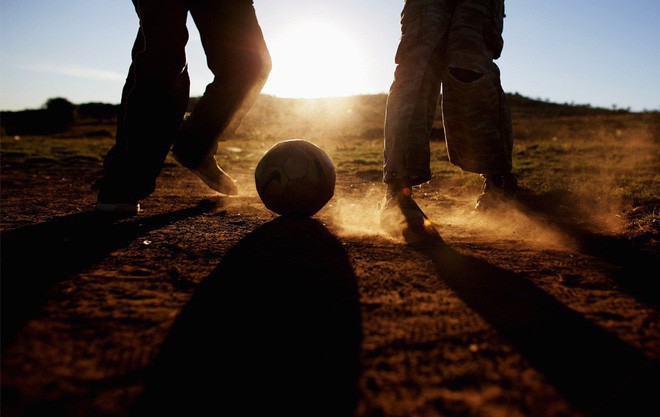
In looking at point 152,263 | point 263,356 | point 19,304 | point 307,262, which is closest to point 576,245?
point 307,262

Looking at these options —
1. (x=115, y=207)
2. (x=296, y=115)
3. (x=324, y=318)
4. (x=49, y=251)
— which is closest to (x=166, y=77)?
(x=115, y=207)

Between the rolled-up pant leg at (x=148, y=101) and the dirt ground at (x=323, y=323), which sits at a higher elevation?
the rolled-up pant leg at (x=148, y=101)

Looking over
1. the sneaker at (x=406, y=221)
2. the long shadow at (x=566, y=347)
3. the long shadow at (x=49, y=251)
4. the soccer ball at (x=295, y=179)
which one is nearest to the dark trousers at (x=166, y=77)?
A: the long shadow at (x=49, y=251)

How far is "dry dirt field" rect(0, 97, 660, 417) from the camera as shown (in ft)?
2.91

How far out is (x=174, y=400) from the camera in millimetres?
872

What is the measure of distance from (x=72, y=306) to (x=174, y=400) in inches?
25.7

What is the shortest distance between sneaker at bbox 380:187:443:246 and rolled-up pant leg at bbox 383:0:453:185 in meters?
0.15

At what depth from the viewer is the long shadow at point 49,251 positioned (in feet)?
4.24

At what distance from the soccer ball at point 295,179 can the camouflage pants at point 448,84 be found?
0.44 m

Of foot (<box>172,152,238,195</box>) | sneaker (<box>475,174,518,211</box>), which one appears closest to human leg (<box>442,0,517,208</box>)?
sneaker (<box>475,174,518,211</box>)

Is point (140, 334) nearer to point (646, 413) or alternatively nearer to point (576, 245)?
point (646, 413)

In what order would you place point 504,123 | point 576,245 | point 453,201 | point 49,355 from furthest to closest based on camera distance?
point 453,201 < point 504,123 < point 576,245 < point 49,355

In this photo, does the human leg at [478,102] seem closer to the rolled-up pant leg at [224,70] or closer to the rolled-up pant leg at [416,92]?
the rolled-up pant leg at [416,92]

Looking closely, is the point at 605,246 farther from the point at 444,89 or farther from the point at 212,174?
the point at 212,174
